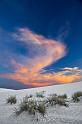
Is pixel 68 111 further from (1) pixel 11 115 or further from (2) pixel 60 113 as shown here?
(1) pixel 11 115

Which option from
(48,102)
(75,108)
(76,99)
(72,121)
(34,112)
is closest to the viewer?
(72,121)

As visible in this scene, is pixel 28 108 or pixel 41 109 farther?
pixel 28 108

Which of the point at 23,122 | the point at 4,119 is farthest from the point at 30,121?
the point at 4,119

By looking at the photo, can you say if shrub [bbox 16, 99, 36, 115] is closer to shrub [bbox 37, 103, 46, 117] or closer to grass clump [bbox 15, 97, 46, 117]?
grass clump [bbox 15, 97, 46, 117]

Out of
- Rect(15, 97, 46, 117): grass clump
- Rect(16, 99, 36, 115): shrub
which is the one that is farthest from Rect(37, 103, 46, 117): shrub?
Rect(16, 99, 36, 115): shrub

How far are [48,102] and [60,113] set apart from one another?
122 centimetres

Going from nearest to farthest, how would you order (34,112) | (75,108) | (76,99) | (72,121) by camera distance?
1. (72,121)
2. (34,112)
3. (75,108)
4. (76,99)

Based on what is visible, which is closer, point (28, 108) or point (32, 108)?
point (32, 108)

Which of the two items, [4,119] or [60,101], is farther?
[60,101]

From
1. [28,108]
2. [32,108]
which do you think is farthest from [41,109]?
[28,108]

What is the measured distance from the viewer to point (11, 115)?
8445 mm

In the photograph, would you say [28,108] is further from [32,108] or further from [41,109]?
[41,109]

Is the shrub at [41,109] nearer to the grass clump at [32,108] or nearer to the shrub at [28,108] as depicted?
the grass clump at [32,108]

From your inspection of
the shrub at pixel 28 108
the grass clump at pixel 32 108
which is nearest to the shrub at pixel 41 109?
the grass clump at pixel 32 108
